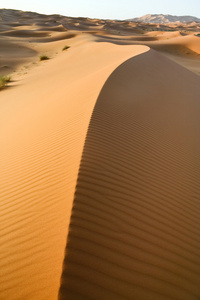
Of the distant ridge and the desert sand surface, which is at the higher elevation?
the distant ridge

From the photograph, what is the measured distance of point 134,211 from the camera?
9.34 ft

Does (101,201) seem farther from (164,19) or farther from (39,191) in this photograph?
(164,19)

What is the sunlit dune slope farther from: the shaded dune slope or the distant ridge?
the distant ridge

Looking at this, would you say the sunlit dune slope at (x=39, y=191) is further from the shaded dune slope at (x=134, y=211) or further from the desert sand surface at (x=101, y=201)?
the shaded dune slope at (x=134, y=211)

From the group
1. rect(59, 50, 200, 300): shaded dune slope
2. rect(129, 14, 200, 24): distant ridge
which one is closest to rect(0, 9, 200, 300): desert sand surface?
rect(59, 50, 200, 300): shaded dune slope

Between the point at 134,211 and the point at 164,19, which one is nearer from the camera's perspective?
the point at 134,211

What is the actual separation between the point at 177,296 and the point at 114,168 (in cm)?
166

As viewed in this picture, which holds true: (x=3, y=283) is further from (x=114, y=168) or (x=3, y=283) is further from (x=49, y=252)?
(x=114, y=168)

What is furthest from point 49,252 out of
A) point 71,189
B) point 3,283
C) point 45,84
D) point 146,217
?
point 45,84

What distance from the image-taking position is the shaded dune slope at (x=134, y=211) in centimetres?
217

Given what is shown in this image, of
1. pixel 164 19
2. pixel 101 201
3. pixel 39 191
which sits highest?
pixel 164 19

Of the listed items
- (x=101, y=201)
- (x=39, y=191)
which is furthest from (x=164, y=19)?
(x=101, y=201)

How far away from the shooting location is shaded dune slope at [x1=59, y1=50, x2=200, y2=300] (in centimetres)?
217

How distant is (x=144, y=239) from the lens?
2.60 metres
